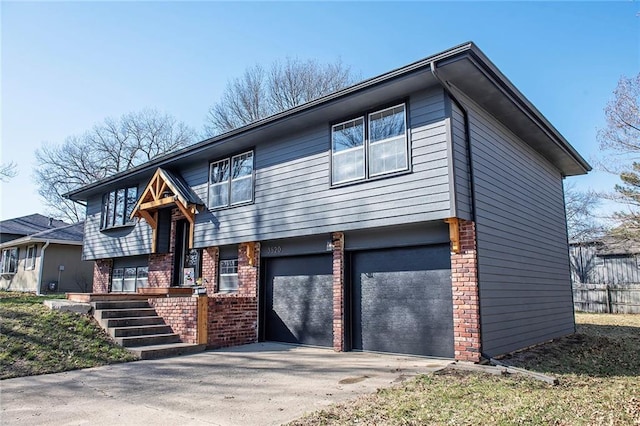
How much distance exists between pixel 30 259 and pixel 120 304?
15.8 m

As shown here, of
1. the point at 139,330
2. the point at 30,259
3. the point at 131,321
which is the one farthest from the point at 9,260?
the point at 139,330

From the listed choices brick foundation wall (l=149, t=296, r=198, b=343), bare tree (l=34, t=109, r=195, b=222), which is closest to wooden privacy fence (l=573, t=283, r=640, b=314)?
brick foundation wall (l=149, t=296, r=198, b=343)

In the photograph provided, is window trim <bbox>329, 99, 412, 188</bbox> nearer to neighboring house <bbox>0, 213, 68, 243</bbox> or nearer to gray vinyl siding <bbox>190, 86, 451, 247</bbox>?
gray vinyl siding <bbox>190, 86, 451, 247</bbox>

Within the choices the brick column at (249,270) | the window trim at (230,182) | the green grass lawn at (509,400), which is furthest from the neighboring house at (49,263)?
the green grass lawn at (509,400)

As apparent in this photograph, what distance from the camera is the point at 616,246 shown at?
72.3ft

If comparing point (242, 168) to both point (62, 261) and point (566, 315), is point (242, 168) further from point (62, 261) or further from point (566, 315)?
point (62, 261)

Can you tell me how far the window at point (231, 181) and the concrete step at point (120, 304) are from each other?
10.0 feet

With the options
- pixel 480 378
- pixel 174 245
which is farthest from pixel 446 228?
pixel 174 245

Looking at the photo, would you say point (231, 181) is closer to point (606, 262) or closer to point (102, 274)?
point (102, 274)

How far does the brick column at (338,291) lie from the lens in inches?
344

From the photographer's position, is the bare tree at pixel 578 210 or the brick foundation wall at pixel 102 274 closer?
the brick foundation wall at pixel 102 274

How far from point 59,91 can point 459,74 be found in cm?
869

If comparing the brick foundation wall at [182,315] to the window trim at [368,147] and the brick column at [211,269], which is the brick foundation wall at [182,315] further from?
the window trim at [368,147]

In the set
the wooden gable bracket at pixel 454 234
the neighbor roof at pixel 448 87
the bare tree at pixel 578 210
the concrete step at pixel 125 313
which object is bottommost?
the concrete step at pixel 125 313
